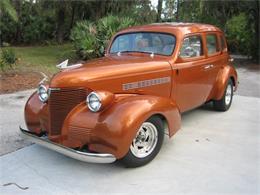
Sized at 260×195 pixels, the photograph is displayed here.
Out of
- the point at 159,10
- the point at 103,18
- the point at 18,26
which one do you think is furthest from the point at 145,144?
the point at 18,26

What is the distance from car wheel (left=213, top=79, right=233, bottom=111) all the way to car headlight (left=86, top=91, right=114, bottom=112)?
133 inches

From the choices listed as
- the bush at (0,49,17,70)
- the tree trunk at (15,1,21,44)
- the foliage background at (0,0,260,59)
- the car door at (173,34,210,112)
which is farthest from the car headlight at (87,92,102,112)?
the tree trunk at (15,1,21,44)

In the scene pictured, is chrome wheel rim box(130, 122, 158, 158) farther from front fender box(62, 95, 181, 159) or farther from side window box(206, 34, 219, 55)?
side window box(206, 34, 219, 55)

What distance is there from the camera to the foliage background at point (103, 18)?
1298 centimetres

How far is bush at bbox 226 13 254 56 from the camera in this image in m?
→ 14.0

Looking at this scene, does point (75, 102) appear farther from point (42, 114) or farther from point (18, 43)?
point (18, 43)

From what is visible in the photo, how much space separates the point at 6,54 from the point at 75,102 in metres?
5.91

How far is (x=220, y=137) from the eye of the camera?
575 centimetres

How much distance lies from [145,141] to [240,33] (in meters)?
11.1

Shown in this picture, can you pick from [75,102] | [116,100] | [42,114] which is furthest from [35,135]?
[116,100]

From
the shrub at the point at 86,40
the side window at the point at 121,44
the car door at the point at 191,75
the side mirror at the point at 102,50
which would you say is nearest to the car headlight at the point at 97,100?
the car door at the point at 191,75

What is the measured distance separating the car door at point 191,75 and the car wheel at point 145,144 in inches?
39.8

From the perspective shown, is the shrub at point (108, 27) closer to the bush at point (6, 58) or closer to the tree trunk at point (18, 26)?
the bush at point (6, 58)

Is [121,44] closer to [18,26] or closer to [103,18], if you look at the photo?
[103,18]
